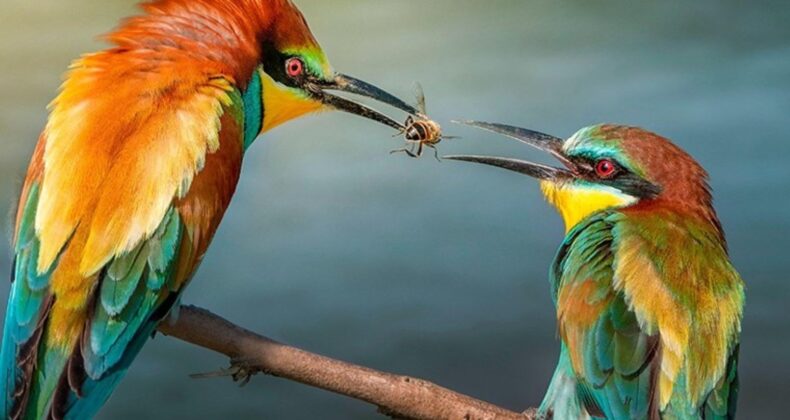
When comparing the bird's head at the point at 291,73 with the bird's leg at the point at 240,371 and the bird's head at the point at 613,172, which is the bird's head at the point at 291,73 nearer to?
the bird's head at the point at 613,172

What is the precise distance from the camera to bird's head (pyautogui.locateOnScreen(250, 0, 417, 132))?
2484 mm

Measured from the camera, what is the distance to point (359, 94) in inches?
105

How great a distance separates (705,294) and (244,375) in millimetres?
954

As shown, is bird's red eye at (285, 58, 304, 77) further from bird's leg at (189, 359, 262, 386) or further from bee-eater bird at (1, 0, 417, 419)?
bird's leg at (189, 359, 262, 386)

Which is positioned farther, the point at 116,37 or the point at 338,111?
the point at 338,111

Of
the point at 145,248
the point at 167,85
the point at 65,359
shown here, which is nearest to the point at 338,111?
the point at 167,85

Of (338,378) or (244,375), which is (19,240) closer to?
(244,375)

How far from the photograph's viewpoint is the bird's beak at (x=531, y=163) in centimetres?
276

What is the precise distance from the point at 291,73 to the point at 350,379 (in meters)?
0.78

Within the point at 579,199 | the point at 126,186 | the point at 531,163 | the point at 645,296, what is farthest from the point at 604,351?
the point at 126,186

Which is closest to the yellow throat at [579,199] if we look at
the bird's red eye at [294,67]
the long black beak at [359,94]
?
the long black beak at [359,94]

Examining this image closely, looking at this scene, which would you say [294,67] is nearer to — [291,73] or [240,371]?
[291,73]

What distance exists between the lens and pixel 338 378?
6.79ft

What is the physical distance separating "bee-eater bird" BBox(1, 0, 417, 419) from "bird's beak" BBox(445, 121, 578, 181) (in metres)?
0.56
